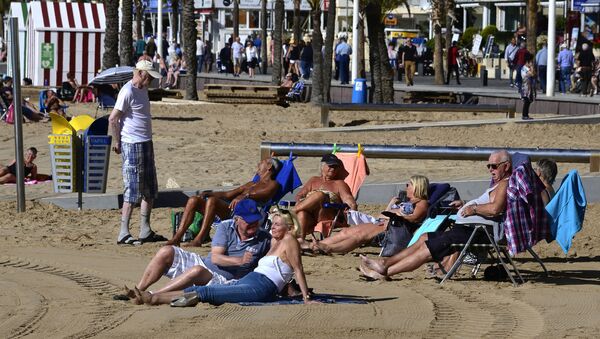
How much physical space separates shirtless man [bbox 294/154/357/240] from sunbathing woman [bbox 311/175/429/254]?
0.29 meters

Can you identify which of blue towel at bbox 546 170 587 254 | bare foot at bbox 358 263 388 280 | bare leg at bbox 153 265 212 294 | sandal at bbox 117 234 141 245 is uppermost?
blue towel at bbox 546 170 587 254

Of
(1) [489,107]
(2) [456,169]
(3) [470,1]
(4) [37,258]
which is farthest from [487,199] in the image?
(3) [470,1]

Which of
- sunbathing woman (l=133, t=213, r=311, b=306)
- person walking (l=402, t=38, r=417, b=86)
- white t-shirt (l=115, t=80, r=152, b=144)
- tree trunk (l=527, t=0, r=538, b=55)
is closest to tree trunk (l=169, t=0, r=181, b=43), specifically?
person walking (l=402, t=38, r=417, b=86)

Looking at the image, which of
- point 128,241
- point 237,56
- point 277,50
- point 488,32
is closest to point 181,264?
point 128,241

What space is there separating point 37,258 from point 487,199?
3785 millimetres

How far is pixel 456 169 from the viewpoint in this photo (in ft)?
60.1

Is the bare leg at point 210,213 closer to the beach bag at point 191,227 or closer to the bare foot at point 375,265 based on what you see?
the beach bag at point 191,227

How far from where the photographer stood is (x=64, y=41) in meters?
34.8

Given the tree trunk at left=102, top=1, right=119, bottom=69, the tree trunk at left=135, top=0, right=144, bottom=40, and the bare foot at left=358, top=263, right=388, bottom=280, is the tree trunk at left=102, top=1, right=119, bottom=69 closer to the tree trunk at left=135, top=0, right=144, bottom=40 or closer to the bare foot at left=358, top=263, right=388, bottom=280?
the bare foot at left=358, top=263, right=388, bottom=280

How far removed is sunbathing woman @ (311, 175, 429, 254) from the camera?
1115cm

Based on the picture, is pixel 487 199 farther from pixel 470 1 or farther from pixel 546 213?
pixel 470 1

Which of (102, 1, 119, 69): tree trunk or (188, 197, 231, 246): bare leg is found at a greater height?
(102, 1, 119, 69): tree trunk

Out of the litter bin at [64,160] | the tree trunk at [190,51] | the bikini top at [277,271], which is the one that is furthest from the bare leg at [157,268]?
the tree trunk at [190,51]

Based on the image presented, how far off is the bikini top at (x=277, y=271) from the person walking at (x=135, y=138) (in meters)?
3.46
